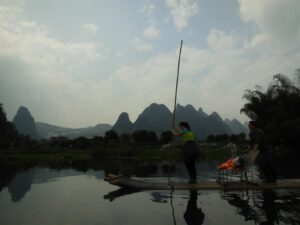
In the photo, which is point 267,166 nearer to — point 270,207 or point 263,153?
point 263,153

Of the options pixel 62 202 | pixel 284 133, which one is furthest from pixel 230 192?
pixel 284 133

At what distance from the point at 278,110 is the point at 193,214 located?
34.8 meters

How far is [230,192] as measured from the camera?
9891mm

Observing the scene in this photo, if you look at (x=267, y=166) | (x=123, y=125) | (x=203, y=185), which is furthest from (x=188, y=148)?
(x=123, y=125)

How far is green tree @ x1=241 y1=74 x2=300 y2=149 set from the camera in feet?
126

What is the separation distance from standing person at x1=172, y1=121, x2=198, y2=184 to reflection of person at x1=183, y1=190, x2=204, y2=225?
1.70m

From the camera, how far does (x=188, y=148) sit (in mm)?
10562

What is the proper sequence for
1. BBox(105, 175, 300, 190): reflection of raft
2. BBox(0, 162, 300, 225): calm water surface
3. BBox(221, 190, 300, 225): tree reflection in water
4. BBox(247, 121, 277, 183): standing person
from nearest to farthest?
BBox(221, 190, 300, 225): tree reflection in water < BBox(0, 162, 300, 225): calm water surface < BBox(105, 175, 300, 190): reflection of raft < BBox(247, 121, 277, 183): standing person

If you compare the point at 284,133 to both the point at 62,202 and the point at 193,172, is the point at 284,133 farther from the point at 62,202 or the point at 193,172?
the point at 62,202

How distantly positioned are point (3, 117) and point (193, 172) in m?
79.5

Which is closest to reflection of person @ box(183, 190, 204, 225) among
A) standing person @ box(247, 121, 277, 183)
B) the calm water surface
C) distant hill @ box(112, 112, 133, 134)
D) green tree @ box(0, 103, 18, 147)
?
the calm water surface

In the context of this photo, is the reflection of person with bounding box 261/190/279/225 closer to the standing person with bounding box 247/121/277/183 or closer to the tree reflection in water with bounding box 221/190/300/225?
the tree reflection in water with bounding box 221/190/300/225

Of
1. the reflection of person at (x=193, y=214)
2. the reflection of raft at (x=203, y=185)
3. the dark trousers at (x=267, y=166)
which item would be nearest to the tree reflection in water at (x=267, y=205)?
the reflection of raft at (x=203, y=185)

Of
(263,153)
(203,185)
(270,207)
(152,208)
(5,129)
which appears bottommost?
(152,208)
